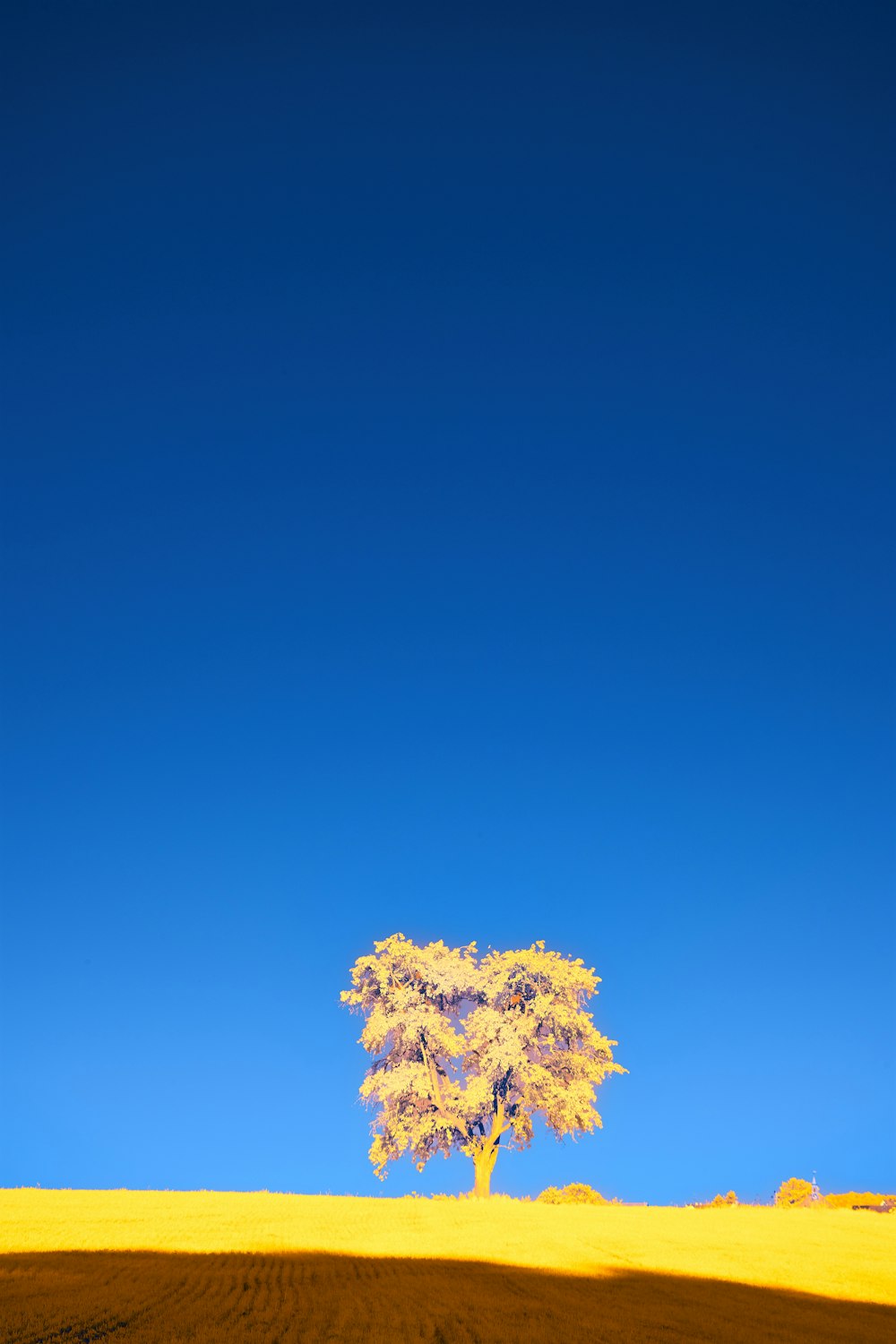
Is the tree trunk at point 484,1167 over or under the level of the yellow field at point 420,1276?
over

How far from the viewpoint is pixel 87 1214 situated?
124ft

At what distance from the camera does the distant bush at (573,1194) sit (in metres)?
67.7

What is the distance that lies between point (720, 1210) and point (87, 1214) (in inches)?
1290

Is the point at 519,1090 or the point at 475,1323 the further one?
the point at 519,1090

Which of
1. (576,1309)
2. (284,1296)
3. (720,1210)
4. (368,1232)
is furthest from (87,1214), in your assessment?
(720,1210)

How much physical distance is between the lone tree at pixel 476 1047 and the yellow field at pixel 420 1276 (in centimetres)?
1071

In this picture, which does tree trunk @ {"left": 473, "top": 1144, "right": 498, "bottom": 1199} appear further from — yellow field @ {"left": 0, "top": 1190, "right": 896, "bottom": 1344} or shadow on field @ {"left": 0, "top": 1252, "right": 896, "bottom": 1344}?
shadow on field @ {"left": 0, "top": 1252, "right": 896, "bottom": 1344}

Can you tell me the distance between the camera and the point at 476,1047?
57.1 meters

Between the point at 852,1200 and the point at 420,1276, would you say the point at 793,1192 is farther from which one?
the point at 420,1276

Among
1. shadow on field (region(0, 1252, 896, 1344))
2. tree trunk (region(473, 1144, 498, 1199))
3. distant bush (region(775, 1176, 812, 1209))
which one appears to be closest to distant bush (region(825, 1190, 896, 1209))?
distant bush (region(775, 1176, 812, 1209))

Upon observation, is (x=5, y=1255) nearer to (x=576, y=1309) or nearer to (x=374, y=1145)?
(x=576, y=1309)

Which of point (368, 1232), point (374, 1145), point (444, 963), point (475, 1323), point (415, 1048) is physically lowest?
point (475, 1323)

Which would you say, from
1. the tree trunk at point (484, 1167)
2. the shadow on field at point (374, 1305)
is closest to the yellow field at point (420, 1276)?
the shadow on field at point (374, 1305)

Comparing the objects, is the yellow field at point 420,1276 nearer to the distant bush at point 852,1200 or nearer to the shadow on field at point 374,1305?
the shadow on field at point 374,1305
